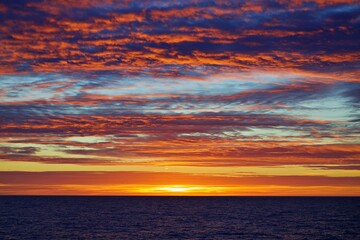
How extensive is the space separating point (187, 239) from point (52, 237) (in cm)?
2033

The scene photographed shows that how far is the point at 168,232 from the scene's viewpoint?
7912cm

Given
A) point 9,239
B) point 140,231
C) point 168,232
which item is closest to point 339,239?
point 168,232

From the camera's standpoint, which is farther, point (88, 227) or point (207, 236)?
point (88, 227)

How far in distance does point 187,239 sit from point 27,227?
32.3 meters

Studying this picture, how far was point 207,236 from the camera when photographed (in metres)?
73.3

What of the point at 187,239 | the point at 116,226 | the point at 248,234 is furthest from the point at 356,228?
the point at 116,226

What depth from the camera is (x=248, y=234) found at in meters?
75.7

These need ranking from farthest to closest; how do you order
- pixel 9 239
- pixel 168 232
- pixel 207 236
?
pixel 168 232
pixel 207 236
pixel 9 239

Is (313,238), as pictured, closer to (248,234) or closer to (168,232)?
(248,234)

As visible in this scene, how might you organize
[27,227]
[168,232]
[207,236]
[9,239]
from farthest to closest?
[27,227] → [168,232] → [207,236] → [9,239]

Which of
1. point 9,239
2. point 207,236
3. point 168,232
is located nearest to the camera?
point 9,239

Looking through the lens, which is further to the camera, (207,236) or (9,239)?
(207,236)

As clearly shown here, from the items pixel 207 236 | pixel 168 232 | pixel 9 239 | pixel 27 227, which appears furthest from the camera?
pixel 27 227

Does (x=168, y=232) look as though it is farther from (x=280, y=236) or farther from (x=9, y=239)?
(x=9, y=239)
